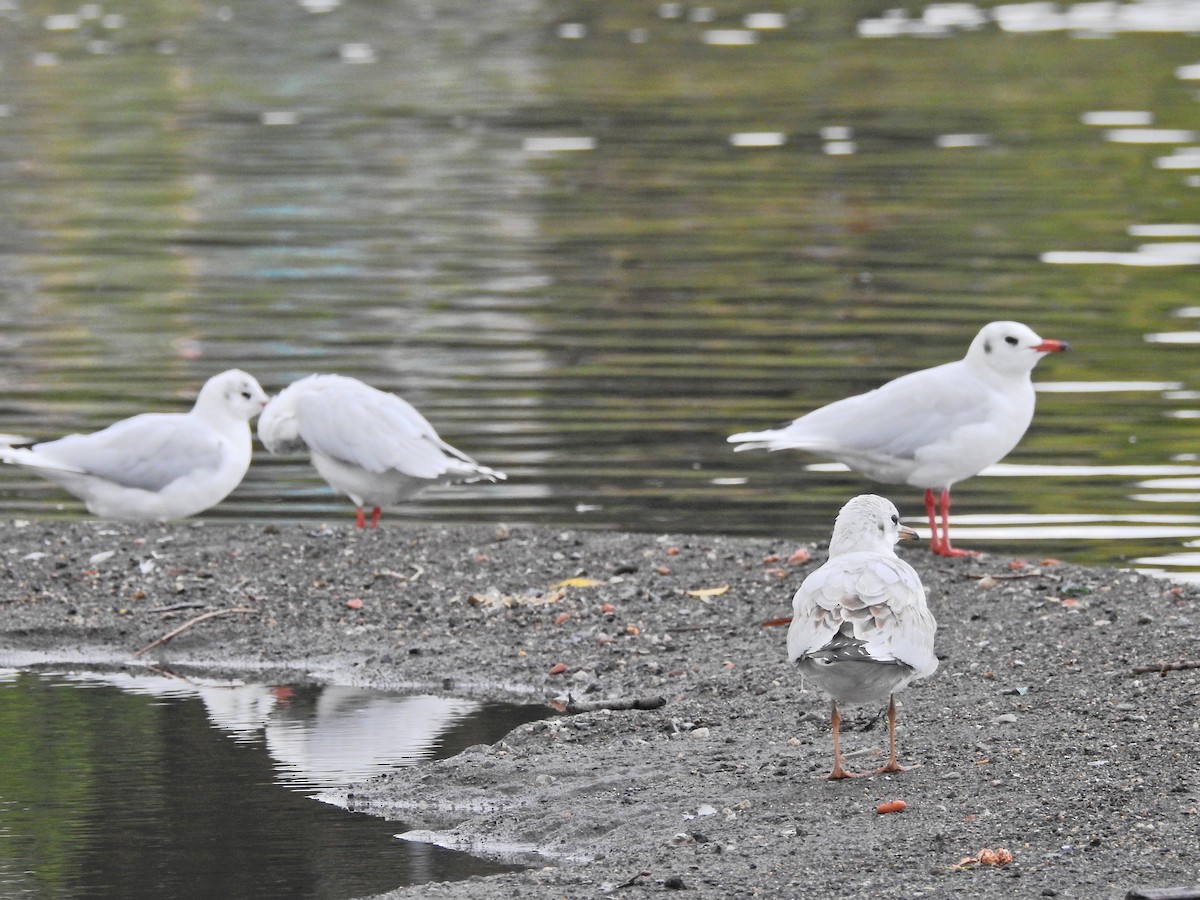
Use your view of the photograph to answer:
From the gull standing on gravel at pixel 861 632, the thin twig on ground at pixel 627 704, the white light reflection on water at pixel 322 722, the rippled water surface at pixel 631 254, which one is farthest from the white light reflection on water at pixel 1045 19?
the gull standing on gravel at pixel 861 632

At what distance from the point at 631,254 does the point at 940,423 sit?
14.1 m

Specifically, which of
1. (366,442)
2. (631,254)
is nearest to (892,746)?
(366,442)

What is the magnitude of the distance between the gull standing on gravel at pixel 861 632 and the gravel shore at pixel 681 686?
0.42m

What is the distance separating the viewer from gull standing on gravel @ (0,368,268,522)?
12305 millimetres

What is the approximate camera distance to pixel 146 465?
12305mm

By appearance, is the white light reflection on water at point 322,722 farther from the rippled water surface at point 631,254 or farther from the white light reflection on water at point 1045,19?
the white light reflection on water at point 1045,19

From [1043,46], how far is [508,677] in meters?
44.5

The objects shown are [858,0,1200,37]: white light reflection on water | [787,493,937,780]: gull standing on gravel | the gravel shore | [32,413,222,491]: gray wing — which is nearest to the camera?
the gravel shore

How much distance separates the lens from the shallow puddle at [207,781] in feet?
23.3

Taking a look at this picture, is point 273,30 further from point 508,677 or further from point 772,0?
point 508,677

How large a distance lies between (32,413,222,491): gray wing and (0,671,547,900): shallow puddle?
9.09 ft

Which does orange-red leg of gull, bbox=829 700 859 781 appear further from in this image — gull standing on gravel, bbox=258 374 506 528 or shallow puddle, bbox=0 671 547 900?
gull standing on gravel, bbox=258 374 506 528

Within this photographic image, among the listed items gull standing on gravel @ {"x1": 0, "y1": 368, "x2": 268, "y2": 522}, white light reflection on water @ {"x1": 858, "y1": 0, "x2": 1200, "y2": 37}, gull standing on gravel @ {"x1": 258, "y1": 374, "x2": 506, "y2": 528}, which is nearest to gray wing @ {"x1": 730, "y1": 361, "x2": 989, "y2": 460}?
gull standing on gravel @ {"x1": 258, "y1": 374, "x2": 506, "y2": 528}

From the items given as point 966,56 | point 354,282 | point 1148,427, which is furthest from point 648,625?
point 966,56
